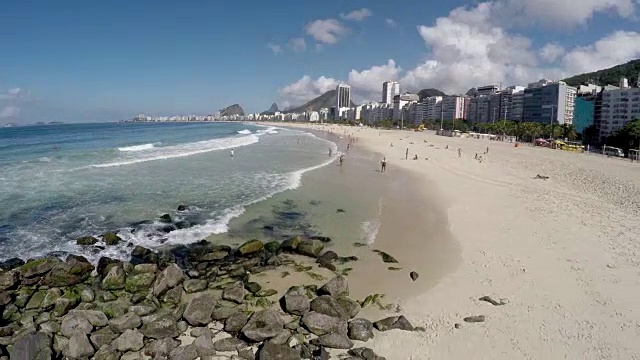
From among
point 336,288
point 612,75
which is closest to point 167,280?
point 336,288

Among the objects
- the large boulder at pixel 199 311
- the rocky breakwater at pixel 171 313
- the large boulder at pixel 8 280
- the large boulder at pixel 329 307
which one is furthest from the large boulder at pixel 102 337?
the large boulder at pixel 329 307

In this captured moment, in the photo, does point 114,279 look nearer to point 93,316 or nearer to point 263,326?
point 93,316

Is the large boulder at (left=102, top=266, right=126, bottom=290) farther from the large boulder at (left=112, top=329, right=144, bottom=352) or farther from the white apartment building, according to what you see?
the white apartment building

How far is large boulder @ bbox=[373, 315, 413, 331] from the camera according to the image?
340 inches

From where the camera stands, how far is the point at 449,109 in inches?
6427

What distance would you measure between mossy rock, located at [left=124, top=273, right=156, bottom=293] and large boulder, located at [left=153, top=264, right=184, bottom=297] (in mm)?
334

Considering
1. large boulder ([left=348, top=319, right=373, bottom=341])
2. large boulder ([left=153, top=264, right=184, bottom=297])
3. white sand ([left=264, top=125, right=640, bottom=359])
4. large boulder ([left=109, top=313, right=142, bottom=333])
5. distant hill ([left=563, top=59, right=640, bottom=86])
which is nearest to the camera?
white sand ([left=264, top=125, right=640, bottom=359])

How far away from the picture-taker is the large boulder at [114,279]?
10617 mm

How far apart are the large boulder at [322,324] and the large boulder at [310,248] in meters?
4.28

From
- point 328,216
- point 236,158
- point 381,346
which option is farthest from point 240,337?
point 236,158

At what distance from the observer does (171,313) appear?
9211 mm

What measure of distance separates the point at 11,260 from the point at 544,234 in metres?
17.5

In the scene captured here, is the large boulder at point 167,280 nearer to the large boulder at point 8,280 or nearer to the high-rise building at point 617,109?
the large boulder at point 8,280

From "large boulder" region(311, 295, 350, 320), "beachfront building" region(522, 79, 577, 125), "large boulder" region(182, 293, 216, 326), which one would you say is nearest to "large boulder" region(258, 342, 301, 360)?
"large boulder" region(311, 295, 350, 320)
